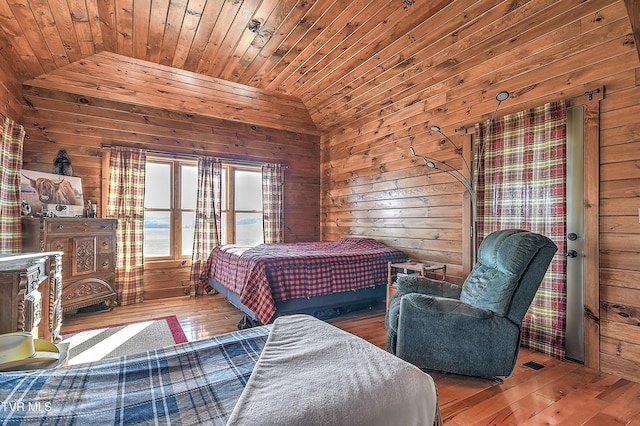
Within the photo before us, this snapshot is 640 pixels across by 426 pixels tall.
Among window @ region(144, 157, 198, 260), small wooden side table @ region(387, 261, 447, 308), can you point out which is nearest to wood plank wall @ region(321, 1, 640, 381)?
small wooden side table @ region(387, 261, 447, 308)

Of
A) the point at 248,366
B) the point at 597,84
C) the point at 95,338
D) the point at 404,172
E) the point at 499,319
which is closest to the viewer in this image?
the point at 248,366

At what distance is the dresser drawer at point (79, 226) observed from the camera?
335 cm

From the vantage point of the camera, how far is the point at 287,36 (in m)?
3.32

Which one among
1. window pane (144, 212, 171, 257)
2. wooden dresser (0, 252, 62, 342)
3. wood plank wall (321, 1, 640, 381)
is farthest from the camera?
window pane (144, 212, 171, 257)

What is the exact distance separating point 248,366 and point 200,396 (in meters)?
0.18

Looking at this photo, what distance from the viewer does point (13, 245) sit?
3.23 meters

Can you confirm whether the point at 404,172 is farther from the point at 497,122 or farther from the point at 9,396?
the point at 9,396

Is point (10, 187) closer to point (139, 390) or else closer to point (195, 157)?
point (195, 157)

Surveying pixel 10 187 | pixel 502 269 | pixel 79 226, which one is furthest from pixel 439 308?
pixel 10 187

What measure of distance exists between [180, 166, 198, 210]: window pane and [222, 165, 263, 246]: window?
44cm

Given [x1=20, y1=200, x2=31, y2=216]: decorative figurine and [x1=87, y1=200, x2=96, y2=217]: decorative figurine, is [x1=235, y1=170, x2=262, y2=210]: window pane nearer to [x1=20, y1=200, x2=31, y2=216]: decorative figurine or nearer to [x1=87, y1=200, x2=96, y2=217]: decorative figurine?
[x1=87, y1=200, x2=96, y2=217]: decorative figurine

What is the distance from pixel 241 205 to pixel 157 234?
1298 mm

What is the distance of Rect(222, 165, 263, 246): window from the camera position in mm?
5172

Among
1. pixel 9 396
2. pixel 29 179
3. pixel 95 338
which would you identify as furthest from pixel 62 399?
pixel 29 179
